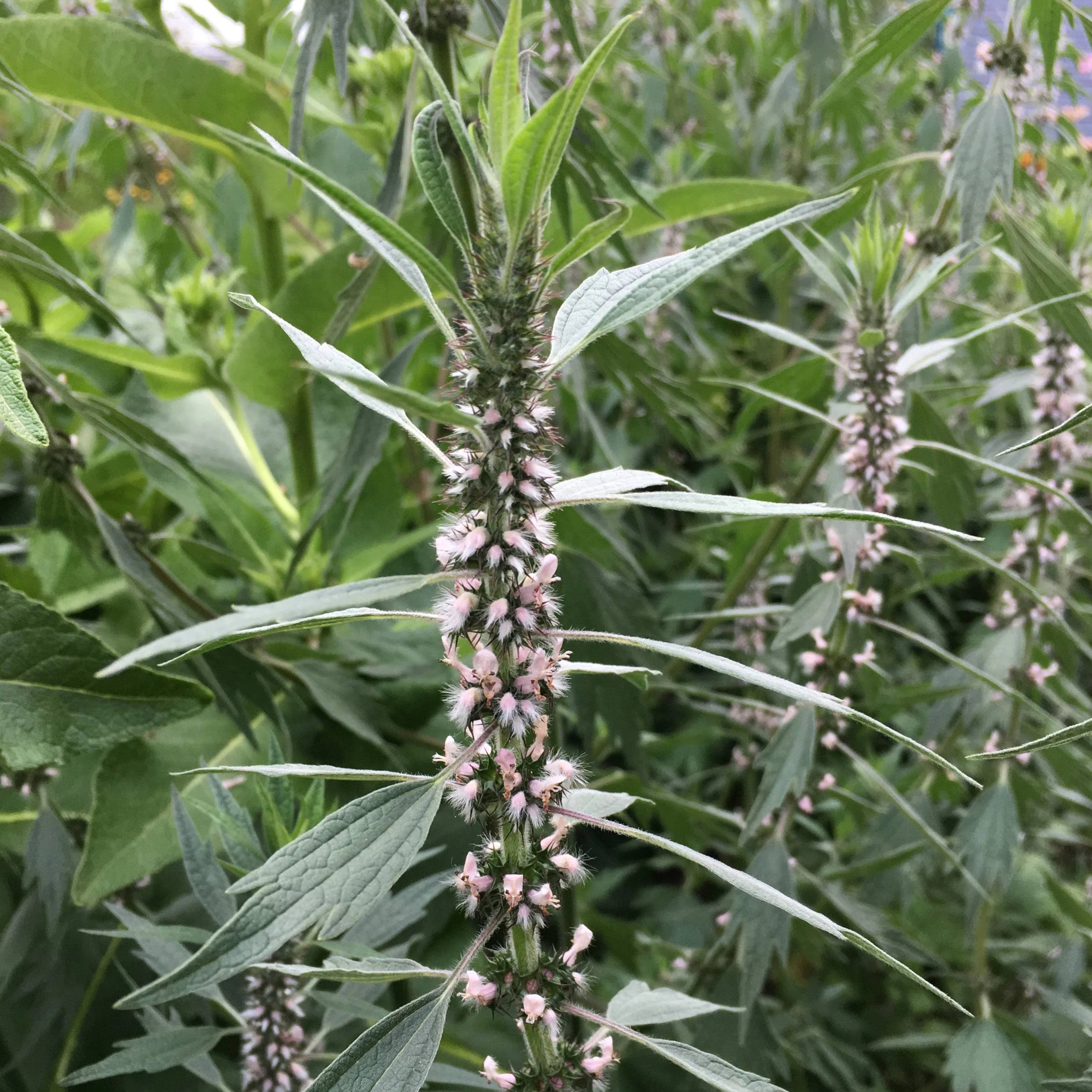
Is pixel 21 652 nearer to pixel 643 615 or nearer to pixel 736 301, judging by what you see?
pixel 643 615

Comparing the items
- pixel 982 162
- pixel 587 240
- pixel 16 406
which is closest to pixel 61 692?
pixel 16 406

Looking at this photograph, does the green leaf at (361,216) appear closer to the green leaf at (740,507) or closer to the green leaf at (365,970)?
the green leaf at (740,507)

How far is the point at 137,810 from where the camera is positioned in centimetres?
79

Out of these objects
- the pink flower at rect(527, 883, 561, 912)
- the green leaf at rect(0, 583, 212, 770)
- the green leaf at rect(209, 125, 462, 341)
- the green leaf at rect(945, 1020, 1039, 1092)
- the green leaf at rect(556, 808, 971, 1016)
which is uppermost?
the green leaf at rect(209, 125, 462, 341)

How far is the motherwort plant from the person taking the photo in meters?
0.37

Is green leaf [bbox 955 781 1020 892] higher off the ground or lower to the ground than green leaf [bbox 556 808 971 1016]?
lower

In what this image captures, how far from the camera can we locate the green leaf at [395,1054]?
41 centimetres

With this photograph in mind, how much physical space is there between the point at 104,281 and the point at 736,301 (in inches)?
44.0

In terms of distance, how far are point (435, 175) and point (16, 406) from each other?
222 mm

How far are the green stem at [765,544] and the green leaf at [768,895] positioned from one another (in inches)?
22.6

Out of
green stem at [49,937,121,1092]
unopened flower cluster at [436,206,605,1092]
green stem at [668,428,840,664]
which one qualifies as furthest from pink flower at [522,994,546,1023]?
green stem at [668,428,840,664]

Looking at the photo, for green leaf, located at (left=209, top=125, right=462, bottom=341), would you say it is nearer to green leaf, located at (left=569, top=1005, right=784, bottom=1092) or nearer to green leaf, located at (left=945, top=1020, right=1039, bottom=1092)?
green leaf, located at (left=569, top=1005, right=784, bottom=1092)

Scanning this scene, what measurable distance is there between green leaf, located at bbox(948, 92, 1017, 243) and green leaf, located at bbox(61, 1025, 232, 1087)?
83cm

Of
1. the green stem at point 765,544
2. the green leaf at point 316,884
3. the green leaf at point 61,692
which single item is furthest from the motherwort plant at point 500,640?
the green stem at point 765,544
